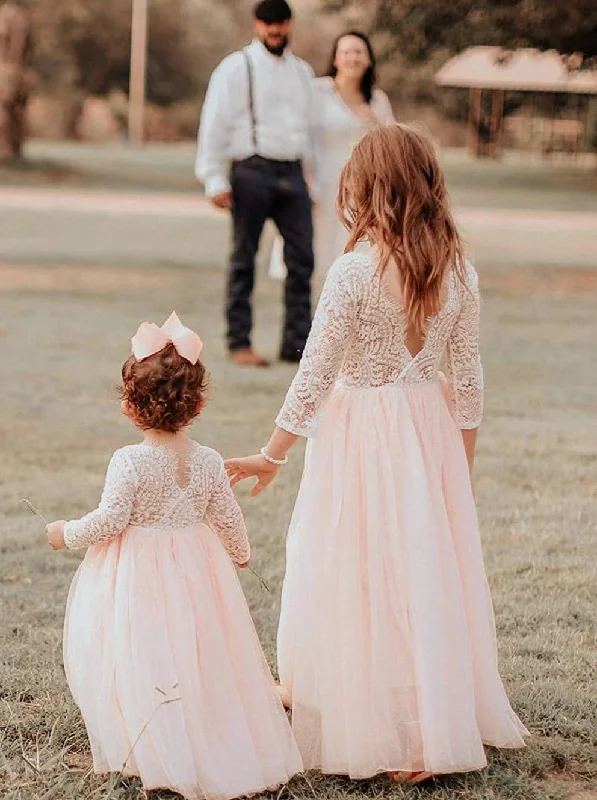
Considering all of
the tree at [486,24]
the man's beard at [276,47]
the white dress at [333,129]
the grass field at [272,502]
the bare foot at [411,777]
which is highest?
the tree at [486,24]

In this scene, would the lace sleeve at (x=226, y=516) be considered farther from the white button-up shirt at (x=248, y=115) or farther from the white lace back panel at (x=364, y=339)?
the white button-up shirt at (x=248, y=115)

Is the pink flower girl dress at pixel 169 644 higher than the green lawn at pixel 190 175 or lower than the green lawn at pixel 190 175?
lower

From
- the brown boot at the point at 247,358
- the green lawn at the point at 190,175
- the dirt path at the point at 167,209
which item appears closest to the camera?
the brown boot at the point at 247,358

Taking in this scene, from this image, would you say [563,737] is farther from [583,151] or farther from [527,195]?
[583,151]

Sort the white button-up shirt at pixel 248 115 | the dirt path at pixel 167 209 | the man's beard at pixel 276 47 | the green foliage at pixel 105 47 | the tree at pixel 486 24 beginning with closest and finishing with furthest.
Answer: the white button-up shirt at pixel 248 115, the man's beard at pixel 276 47, the tree at pixel 486 24, the dirt path at pixel 167 209, the green foliage at pixel 105 47

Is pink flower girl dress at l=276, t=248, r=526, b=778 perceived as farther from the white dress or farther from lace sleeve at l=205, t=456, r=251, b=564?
the white dress

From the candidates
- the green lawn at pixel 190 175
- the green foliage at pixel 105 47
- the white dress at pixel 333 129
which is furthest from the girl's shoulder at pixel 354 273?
the green foliage at pixel 105 47

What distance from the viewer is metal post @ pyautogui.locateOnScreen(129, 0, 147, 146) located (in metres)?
48.6

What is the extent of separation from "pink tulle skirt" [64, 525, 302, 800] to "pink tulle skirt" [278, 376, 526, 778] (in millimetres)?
141

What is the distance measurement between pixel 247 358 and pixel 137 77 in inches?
1706

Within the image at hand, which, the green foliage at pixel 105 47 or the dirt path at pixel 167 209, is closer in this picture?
the dirt path at pixel 167 209

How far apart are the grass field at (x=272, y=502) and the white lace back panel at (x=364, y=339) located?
884 millimetres

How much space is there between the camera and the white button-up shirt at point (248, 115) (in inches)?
330

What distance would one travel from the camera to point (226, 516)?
3.38 metres
